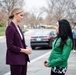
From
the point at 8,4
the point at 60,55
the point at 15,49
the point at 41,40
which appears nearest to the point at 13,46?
the point at 15,49

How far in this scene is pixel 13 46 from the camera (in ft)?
17.4

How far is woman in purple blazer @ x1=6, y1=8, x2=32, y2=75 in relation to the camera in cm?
530

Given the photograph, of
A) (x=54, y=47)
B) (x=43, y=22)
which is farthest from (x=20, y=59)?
(x=43, y=22)

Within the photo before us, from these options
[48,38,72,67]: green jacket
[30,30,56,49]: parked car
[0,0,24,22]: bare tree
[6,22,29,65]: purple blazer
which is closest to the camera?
[48,38,72,67]: green jacket

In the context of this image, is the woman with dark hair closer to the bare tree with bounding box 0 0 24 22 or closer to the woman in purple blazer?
the woman in purple blazer

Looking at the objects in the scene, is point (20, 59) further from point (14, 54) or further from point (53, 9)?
point (53, 9)

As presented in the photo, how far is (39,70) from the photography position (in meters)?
11.0

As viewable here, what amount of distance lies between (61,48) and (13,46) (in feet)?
2.70

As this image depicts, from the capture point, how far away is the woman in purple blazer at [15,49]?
17.4 ft

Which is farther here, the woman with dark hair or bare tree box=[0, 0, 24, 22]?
bare tree box=[0, 0, 24, 22]

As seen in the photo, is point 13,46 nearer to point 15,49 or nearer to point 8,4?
point 15,49

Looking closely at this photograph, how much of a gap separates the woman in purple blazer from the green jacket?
1.64 ft

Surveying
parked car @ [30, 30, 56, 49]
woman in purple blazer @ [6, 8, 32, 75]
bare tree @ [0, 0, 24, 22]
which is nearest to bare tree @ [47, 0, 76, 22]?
bare tree @ [0, 0, 24, 22]

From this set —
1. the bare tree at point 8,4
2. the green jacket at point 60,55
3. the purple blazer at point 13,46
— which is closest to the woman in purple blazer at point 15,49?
the purple blazer at point 13,46
